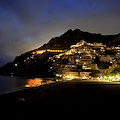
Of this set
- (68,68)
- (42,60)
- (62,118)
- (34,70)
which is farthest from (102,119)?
(42,60)

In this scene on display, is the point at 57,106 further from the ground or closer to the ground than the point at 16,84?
further from the ground

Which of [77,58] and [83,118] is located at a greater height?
[77,58]

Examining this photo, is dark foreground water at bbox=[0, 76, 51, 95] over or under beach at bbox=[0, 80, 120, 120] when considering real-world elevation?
under

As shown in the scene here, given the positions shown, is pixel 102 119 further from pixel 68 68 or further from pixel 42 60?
pixel 42 60

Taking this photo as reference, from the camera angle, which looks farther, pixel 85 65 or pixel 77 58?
pixel 77 58

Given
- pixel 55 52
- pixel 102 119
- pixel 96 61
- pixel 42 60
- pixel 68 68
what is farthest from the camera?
pixel 55 52

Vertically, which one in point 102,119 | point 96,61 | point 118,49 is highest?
point 118,49

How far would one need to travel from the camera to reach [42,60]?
139375 mm

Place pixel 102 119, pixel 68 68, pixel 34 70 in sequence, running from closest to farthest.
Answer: pixel 102 119
pixel 68 68
pixel 34 70

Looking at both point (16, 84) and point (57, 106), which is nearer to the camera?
Result: point (57, 106)

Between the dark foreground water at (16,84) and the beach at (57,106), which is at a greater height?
the beach at (57,106)

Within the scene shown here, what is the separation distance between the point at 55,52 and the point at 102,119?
154 metres

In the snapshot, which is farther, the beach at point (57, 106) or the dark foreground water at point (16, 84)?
the dark foreground water at point (16, 84)

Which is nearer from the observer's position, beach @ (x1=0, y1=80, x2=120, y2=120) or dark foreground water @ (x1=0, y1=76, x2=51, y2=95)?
beach @ (x1=0, y1=80, x2=120, y2=120)
